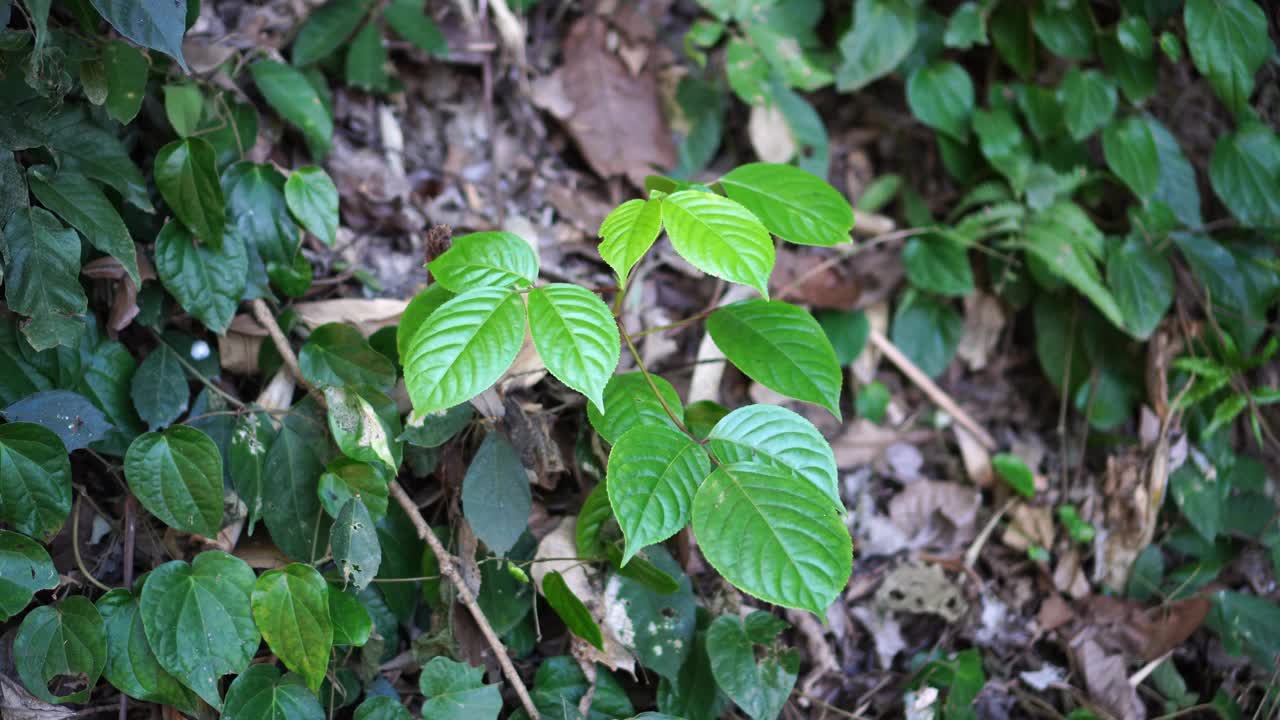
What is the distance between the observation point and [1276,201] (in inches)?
83.2

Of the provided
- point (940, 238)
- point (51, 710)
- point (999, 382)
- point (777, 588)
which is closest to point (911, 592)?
point (999, 382)

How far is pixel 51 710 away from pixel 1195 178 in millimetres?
2836

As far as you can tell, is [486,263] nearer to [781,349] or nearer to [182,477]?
[781,349]

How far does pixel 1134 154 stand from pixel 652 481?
5.75 ft

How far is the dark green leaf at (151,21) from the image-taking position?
1203 mm

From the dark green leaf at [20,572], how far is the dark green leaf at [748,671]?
3.58 ft

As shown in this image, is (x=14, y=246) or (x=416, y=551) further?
(x=416, y=551)

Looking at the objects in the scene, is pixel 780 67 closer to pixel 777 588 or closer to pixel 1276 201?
pixel 1276 201

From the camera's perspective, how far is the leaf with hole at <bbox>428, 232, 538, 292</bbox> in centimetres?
123

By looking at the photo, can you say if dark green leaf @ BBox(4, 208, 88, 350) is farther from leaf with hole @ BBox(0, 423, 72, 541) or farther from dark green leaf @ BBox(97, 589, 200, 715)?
dark green leaf @ BBox(97, 589, 200, 715)

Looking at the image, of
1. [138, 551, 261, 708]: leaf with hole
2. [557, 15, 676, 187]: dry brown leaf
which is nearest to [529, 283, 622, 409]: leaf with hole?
[138, 551, 261, 708]: leaf with hole

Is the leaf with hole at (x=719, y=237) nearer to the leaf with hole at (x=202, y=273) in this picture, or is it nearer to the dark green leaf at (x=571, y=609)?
the dark green leaf at (x=571, y=609)

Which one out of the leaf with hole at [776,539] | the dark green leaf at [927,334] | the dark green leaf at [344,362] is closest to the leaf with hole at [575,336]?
the leaf with hole at [776,539]

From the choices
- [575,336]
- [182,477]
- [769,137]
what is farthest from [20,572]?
[769,137]
